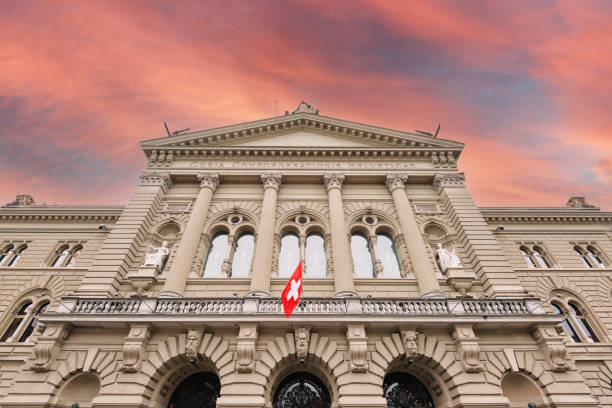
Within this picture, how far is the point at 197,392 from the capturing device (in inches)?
533

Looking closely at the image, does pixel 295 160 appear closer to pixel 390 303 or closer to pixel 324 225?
pixel 324 225

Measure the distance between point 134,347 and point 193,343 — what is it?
235cm

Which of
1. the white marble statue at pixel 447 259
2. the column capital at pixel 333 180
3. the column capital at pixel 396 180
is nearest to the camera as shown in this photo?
the white marble statue at pixel 447 259

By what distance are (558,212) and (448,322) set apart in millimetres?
16658

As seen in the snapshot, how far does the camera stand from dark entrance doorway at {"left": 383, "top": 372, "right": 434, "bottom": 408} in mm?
13242

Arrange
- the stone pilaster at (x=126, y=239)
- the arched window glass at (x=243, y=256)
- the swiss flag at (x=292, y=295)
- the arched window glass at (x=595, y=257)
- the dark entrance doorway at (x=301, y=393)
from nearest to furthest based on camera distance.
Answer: the swiss flag at (x=292, y=295), the dark entrance doorway at (x=301, y=393), the stone pilaster at (x=126, y=239), the arched window glass at (x=243, y=256), the arched window glass at (x=595, y=257)

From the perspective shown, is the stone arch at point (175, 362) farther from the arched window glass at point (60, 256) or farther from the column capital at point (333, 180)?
the arched window glass at point (60, 256)

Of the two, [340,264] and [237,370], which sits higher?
[340,264]

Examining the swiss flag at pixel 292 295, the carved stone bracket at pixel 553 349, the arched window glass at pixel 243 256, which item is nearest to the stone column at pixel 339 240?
the swiss flag at pixel 292 295

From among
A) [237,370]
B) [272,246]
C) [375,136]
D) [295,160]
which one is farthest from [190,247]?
[375,136]

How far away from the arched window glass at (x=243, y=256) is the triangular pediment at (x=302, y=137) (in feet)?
21.5

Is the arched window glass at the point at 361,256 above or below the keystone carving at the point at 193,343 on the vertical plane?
above

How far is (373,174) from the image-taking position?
20750mm

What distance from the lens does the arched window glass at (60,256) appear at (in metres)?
21.0
